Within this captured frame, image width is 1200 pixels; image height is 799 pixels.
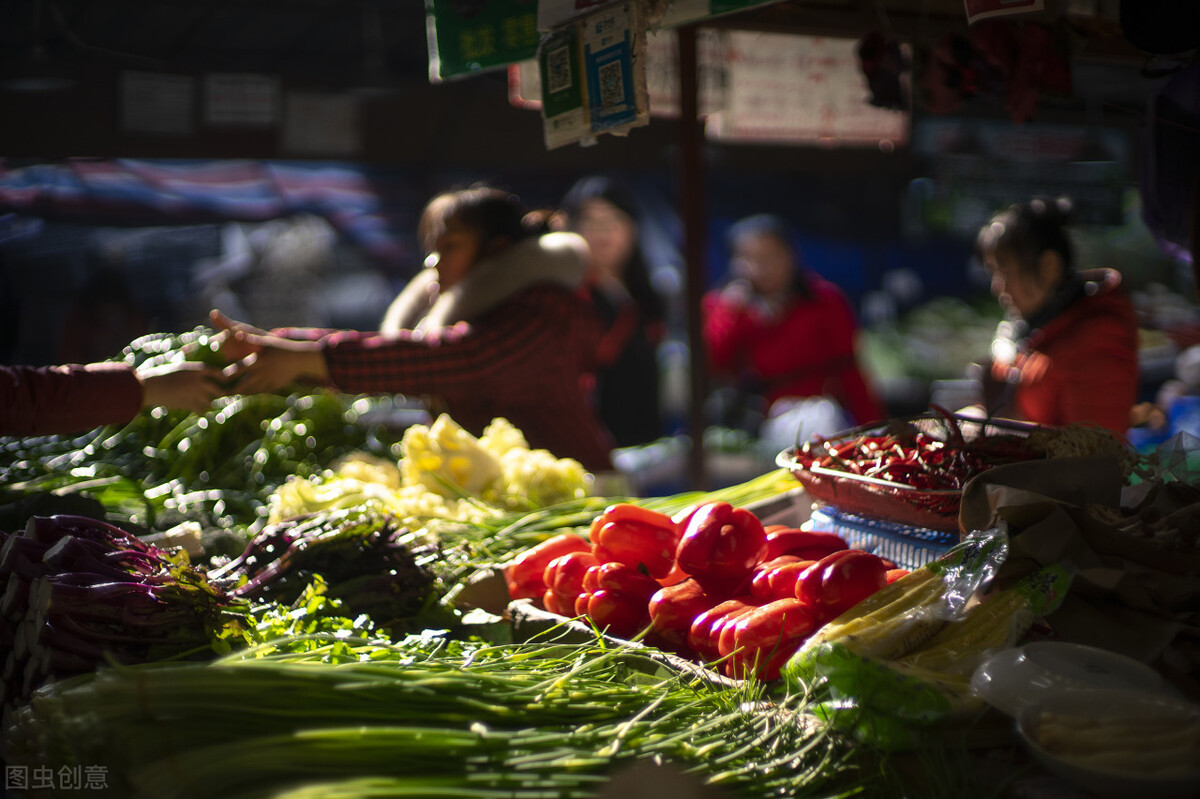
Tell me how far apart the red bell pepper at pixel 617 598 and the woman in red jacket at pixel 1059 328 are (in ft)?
7.66

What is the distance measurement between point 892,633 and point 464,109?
595 cm

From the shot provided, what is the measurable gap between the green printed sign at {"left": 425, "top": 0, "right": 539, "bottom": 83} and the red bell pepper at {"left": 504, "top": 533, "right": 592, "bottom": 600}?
167 cm

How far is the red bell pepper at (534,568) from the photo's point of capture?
→ 8.37 ft

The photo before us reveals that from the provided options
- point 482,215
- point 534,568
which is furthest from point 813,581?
point 482,215

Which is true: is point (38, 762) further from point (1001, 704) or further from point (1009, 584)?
point (1009, 584)

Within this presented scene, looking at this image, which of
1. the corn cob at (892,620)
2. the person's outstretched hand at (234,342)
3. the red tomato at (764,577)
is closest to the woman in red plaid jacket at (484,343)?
the person's outstretched hand at (234,342)

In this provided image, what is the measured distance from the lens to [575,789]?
1405mm

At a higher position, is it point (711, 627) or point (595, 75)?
point (595, 75)

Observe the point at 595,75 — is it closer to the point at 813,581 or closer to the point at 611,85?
the point at 611,85

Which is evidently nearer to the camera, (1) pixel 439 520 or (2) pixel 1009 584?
(2) pixel 1009 584

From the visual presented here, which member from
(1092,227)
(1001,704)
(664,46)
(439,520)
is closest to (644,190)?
(1092,227)

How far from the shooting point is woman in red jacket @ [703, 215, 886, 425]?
6426 mm

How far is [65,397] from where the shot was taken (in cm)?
274

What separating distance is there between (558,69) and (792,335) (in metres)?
3.97
